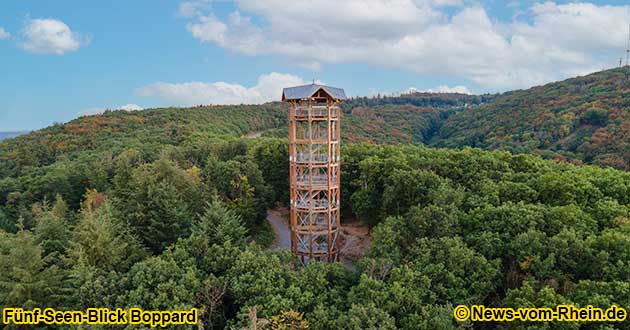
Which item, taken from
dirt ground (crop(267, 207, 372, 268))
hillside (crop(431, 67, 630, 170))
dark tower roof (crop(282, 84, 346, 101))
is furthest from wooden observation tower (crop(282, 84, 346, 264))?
hillside (crop(431, 67, 630, 170))

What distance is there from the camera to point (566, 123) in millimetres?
78188

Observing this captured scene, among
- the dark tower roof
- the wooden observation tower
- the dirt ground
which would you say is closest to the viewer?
the dark tower roof

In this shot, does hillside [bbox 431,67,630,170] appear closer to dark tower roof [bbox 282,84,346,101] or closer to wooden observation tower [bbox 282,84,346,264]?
wooden observation tower [bbox 282,84,346,264]

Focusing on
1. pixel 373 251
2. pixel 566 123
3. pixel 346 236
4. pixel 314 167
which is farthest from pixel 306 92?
pixel 566 123

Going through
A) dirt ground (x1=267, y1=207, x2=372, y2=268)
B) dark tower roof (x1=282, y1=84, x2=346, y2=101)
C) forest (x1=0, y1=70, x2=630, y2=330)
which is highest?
dark tower roof (x1=282, y1=84, x2=346, y2=101)

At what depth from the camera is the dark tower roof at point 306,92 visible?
27812 mm

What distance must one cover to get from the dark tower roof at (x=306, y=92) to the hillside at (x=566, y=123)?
163 feet

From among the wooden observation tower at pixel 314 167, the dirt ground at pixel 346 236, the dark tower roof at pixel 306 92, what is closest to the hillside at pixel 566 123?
the dirt ground at pixel 346 236

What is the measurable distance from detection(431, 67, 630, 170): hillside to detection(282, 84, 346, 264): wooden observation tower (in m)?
49.2

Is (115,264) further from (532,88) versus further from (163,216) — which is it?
(532,88)

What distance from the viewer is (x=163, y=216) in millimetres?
30500

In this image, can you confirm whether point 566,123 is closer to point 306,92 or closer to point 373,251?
point 306,92

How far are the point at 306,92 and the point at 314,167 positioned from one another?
18.1 ft

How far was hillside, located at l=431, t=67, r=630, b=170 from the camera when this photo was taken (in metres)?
64.6
